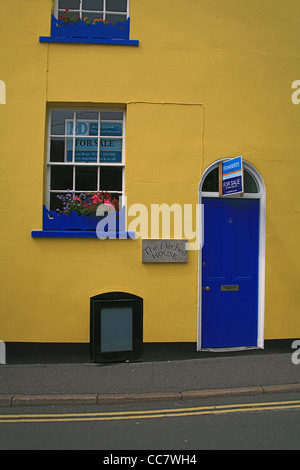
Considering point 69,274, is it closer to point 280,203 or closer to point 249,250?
point 249,250

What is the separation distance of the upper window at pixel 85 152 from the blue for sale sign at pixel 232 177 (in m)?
1.78

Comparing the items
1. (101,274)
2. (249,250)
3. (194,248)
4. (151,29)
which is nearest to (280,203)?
(249,250)

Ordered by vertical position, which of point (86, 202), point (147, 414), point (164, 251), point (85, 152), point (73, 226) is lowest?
point (147, 414)

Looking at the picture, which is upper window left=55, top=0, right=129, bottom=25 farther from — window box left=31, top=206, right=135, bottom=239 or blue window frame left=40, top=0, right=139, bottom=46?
window box left=31, top=206, right=135, bottom=239

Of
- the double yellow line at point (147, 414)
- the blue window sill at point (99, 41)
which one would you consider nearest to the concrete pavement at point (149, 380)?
the double yellow line at point (147, 414)

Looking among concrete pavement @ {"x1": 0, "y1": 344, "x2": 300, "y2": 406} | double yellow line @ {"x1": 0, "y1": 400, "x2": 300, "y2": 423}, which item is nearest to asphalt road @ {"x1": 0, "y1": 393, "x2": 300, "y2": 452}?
double yellow line @ {"x1": 0, "y1": 400, "x2": 300, "y2": 423}

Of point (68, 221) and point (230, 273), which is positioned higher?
point (68, 221)

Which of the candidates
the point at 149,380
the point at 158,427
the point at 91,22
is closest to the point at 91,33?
the point at 91,22

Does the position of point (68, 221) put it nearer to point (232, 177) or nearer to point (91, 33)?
point (232, 177)

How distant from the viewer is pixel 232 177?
5.69m

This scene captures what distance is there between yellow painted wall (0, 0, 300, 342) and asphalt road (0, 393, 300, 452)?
5.41 ft

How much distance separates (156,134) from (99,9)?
8.44ft

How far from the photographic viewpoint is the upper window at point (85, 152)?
20.2ft

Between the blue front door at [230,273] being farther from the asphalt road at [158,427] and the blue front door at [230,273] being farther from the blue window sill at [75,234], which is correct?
the asphalt road at [158,427]
